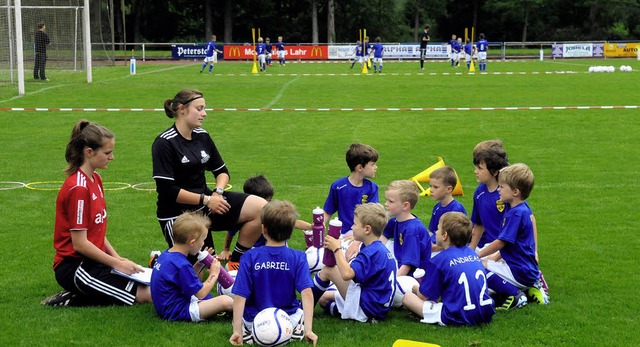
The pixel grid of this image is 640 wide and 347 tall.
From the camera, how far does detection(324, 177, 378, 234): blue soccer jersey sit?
772 cm

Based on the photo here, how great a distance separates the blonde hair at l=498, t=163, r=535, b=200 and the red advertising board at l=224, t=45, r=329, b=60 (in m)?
51.7

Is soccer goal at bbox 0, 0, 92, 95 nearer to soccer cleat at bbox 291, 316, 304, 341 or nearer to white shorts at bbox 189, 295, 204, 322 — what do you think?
white shorts at bbox 189, 295, 204, 322

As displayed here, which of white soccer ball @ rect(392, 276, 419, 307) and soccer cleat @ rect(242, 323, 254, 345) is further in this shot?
white soccer ball @ rect(392, 276, 419, 307)

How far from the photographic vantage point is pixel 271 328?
17.6 ft

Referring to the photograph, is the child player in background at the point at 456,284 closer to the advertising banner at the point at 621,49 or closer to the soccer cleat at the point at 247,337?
the soccer cleat at the point at 247,337

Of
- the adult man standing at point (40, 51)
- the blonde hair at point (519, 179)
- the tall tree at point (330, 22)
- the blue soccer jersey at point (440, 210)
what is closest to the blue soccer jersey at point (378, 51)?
the adult man standing at point (40, 51)

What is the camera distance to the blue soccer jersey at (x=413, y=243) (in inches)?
259

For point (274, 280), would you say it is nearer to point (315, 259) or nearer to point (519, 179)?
point (315, 259)

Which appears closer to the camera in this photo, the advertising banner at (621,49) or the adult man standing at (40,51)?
the adult man standing at (40,51)

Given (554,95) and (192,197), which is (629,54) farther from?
(192,197)

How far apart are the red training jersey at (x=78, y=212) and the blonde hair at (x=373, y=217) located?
2.14 meters

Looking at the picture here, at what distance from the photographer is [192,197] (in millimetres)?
6945

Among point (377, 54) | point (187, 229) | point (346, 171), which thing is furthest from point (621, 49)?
point (187, 229)

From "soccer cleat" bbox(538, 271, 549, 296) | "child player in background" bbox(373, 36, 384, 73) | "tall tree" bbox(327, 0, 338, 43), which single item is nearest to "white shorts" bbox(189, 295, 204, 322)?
"soccer cleat" bbox(538, 271, 549, 296)
